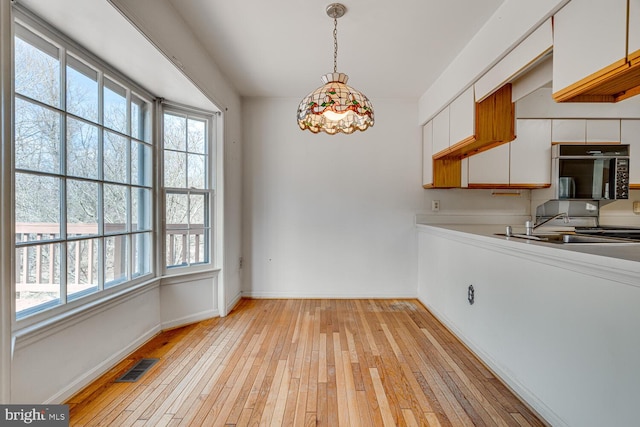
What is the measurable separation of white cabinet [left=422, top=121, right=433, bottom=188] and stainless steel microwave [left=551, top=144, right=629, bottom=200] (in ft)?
4.08

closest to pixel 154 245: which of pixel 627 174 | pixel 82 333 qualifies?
pixel 82 333

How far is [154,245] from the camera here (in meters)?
2.56

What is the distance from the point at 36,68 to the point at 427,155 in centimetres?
344

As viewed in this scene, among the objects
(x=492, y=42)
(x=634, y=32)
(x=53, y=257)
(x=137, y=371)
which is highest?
(x=492, y=42)

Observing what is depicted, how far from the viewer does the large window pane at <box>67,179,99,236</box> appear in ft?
5.79

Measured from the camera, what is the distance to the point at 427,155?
3.46 meters

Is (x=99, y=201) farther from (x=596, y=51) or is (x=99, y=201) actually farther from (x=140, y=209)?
(x=596, y=51)

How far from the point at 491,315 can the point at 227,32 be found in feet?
9.70

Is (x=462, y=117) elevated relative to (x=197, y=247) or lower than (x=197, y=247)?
elevated

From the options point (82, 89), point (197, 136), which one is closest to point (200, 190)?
point (197, 136)

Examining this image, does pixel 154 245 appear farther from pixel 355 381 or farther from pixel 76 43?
pixel 355 381

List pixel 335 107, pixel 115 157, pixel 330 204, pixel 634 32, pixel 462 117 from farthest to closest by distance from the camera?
1. pixel 330 204
2. pixel 462 117
3. pixel 115 157
4. pixel 335 107
5. pixel 634 32

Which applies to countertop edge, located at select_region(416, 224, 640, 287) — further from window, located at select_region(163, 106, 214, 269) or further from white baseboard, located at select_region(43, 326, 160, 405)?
white baseboard, located at select_region(43, 326, 160, 405)

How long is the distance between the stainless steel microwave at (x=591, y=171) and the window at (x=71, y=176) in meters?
4.16
